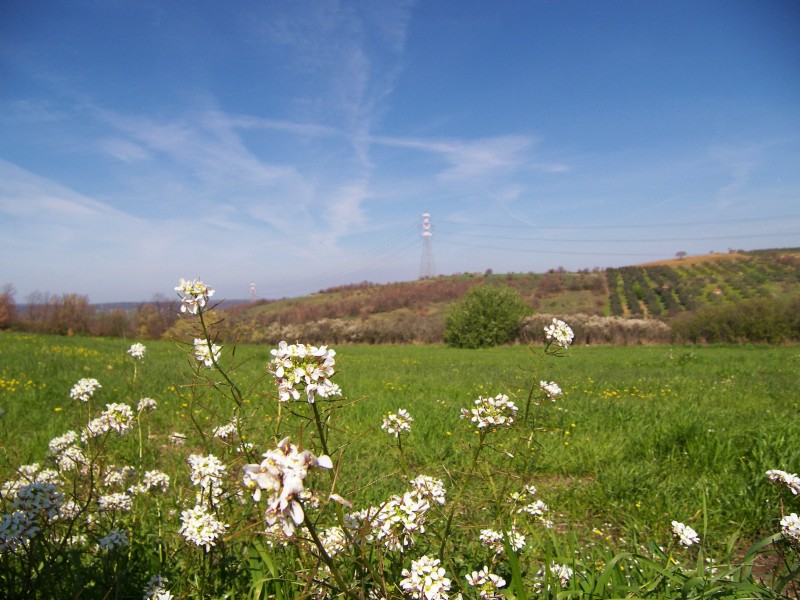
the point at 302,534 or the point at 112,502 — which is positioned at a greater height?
the point at 302,534

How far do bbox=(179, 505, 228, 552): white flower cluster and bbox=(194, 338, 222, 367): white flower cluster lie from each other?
2.41 ft

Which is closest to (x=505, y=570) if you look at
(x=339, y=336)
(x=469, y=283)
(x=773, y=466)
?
(x=773, y=466)

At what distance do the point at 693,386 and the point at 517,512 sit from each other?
9282 millimetres

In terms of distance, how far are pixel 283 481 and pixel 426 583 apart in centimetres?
95

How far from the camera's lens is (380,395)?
26.2 ft

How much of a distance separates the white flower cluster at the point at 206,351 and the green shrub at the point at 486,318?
33.4 metres

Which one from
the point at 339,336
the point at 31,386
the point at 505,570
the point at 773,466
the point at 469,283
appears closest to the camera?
the point at 505,570

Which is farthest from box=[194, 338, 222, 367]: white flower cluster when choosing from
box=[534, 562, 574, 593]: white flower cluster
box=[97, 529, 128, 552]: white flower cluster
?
box=[534, 562, 574, 593]: white flower cluster

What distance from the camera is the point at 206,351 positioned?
1990mm

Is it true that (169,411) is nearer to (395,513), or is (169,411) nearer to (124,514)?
(124,514)

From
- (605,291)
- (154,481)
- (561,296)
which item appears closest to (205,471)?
(154,481)

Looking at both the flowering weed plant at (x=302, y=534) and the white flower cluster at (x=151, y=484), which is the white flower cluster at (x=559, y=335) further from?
the white flower cluster at (x=151, y=484)

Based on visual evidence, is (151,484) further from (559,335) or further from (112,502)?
(559,335)

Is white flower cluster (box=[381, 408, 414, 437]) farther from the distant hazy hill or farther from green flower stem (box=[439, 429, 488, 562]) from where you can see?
the distant hazy hill
